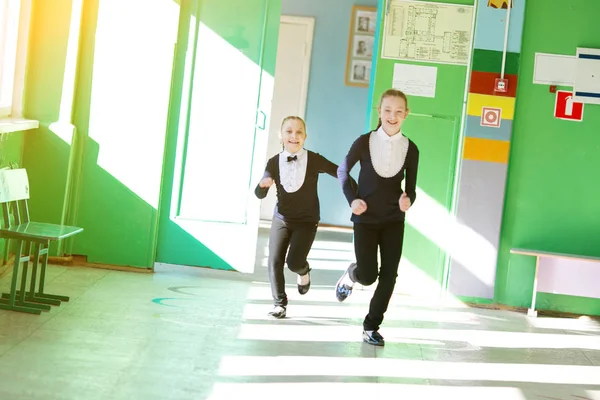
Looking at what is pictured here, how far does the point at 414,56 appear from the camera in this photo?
20.1 ft

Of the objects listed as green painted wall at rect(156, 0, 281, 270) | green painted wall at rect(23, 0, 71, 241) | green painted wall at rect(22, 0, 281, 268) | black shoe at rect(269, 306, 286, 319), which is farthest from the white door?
black shoe at rect(269, 306, 286, 319)

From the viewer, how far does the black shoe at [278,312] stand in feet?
16.9

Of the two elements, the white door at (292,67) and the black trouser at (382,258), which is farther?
the white door at (292,67)

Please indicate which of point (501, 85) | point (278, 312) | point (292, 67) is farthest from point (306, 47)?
point (278, 312)

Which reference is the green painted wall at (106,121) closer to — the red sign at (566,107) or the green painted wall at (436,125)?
the green painted wall at (436,125)

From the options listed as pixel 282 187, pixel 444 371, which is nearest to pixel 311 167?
pixel 282 187

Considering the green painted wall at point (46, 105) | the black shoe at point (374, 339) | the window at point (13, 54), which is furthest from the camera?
the green painted wall at point (46, 105)

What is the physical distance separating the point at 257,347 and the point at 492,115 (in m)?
2.54

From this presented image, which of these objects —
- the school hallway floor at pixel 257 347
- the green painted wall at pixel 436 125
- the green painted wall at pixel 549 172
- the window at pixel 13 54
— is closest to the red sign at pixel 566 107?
the green painted wall at pixel 549 172

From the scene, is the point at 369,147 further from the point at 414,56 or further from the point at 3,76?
the point at 3,76

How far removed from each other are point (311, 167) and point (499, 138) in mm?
1622

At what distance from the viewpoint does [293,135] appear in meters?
5.05

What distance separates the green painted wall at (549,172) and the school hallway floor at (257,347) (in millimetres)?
312

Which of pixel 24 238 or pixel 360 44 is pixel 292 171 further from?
pixel 360 44
